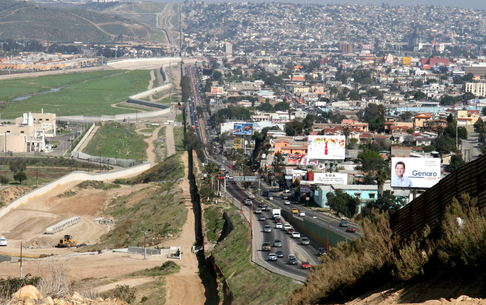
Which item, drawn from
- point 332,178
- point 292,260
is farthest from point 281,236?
point 332,178

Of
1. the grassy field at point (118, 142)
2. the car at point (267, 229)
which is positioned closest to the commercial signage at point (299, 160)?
the grassy field at point (118, 142)

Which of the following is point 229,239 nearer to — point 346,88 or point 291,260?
point 291,260

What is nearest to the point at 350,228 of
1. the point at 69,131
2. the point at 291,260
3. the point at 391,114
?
the point at 291,260

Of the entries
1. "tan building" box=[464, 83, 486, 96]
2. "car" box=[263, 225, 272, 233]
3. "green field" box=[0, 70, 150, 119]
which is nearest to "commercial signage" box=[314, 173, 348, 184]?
"car" box=[263, 225, 272, 233]

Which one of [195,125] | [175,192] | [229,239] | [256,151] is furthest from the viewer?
[195,125]

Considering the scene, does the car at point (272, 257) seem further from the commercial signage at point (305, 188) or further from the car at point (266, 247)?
the commercial signage at point (305, 188)

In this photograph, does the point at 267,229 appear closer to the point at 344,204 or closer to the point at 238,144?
the point at 344,204
